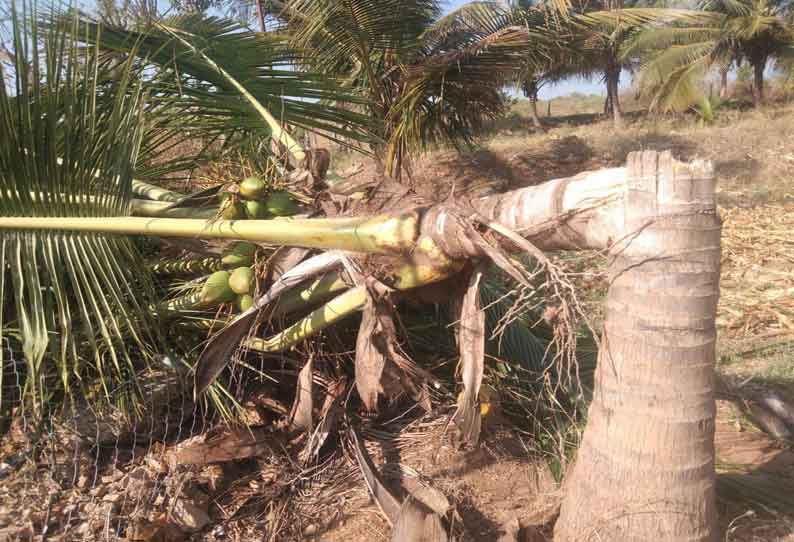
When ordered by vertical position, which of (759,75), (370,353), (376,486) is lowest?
(376,486)

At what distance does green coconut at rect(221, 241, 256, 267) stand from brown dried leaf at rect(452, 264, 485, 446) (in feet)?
2.93

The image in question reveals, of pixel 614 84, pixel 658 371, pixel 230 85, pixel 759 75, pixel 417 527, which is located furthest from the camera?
pixel 614 84

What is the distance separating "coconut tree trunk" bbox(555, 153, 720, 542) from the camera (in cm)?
146

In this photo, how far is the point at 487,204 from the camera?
5.88 feet

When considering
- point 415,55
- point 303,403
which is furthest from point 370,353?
point 415,55

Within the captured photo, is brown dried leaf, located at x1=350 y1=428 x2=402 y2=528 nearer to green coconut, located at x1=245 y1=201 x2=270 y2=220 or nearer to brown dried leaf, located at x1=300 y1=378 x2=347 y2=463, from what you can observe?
brown dried leaf, located at x1=300 y1=378 x2=347 y2=463

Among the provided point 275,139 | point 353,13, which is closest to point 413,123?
point 353,13

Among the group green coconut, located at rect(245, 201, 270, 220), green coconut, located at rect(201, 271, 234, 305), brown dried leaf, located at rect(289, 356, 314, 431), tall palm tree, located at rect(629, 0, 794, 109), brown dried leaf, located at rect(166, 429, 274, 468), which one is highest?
tall palm tree, located at rect(629, 0, 794, 109)

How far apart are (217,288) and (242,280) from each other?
0.42 feet

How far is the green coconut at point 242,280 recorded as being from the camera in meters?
2.22

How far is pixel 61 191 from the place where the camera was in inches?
84.0

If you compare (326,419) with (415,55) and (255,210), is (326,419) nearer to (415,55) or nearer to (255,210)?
(255,210)

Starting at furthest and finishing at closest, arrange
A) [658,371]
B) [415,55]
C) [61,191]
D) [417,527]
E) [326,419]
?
[415,55]
[326,419]
[61,191]
[417,527]
[658,371]

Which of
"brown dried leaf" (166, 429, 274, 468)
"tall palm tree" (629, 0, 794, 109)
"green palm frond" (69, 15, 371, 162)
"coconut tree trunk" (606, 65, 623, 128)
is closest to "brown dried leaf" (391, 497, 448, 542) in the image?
"brown dried leaf" (166, 429, 274, 468)
